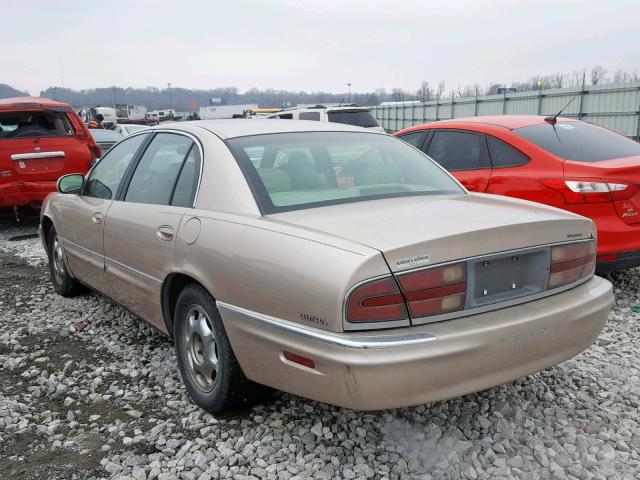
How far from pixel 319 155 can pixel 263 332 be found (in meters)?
1.21

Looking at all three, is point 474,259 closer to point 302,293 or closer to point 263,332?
point 302,293

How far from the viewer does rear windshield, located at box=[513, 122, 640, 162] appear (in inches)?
183

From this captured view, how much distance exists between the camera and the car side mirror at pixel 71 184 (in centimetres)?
453

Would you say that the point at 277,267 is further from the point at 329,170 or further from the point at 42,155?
the point at 42,155

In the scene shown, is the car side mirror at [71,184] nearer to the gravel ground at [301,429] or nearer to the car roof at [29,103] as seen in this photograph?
the gravel ground at [301,429]

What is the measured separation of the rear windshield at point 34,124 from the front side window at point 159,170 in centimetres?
541

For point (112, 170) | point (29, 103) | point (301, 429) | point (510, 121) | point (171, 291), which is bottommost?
point (301, 429)

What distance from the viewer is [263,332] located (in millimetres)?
2420

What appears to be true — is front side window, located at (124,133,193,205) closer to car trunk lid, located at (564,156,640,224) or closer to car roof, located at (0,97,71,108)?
Answer: car trunk lid, located at (564,156,640,224)

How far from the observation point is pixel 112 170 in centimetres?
417

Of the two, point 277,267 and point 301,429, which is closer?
point 277,267

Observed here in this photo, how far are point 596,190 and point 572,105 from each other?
52.5 feet

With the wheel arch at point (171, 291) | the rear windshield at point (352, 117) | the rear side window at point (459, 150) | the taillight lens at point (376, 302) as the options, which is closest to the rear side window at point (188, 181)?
the wheel arch at point (171, 291)

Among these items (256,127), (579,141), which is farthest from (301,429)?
(579,141)
